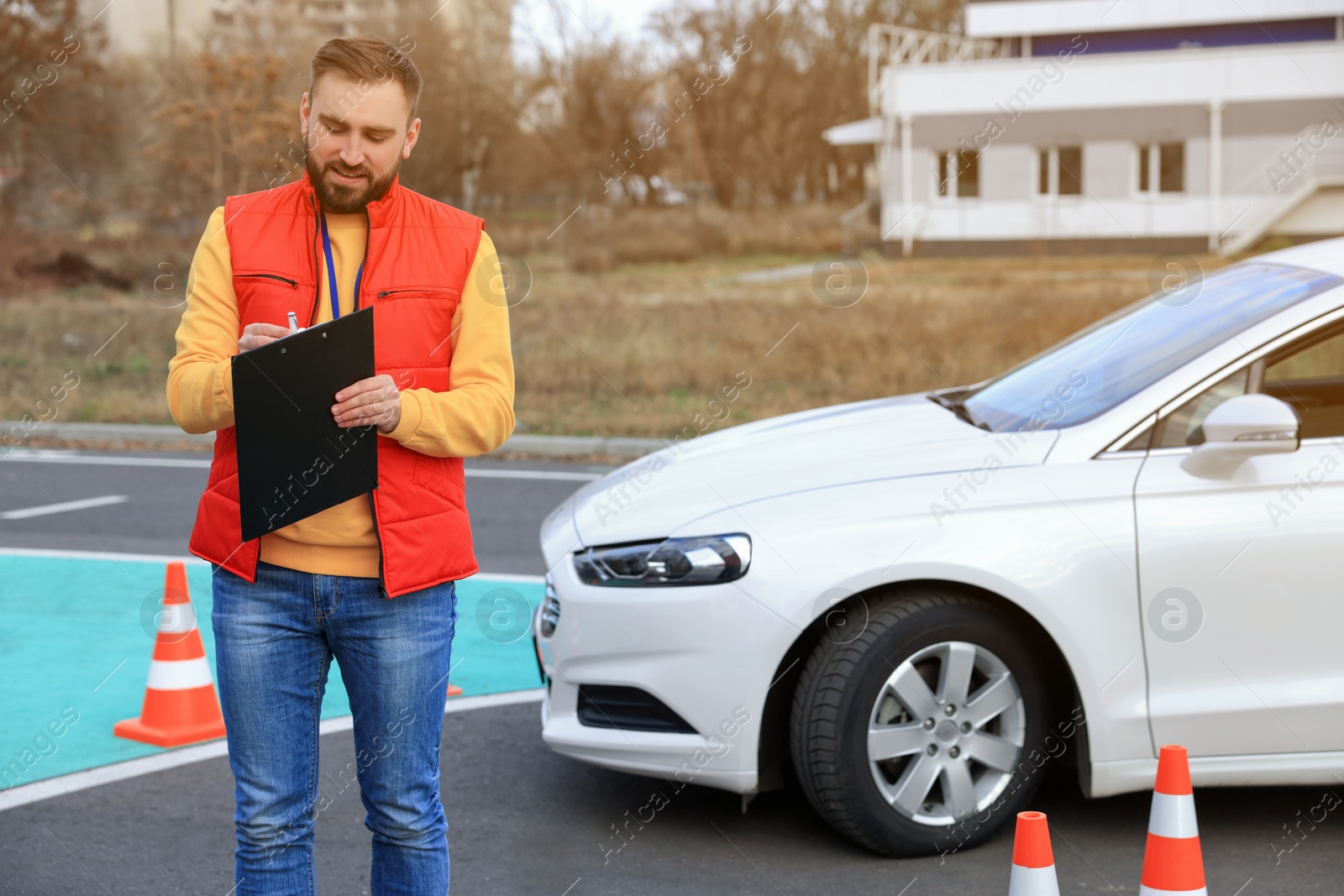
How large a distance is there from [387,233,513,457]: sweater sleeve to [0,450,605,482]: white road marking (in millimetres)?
7467

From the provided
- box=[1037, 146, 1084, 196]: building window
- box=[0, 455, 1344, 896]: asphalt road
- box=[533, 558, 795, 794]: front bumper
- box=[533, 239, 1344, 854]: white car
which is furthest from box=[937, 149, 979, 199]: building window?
box=[533, 558, 795, 794]: front bumper

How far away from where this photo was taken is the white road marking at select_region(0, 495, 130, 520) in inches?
355

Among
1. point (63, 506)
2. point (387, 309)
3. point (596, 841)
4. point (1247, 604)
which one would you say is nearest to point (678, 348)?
point (63, 506)

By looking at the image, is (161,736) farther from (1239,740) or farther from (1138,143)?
(1138,143)

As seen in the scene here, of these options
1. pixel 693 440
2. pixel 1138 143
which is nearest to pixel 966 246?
pixel 1138 143

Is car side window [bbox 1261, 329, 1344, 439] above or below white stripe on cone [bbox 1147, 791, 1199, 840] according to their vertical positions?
above

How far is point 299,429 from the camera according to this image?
244cm

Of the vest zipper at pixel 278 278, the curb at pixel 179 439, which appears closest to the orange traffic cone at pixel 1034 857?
the vest zipper at pixel 278 278

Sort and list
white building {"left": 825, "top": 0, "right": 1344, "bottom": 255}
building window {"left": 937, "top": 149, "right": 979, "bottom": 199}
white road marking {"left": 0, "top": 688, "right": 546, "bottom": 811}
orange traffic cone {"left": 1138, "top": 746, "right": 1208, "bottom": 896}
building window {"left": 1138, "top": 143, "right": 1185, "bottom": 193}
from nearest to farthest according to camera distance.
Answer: orange traffic cone {"left": 1138, "top": 746, "right": 1208, "bottom": 896}, white road marking {"left": 0, "top": 688, "right": 546, "bottom": 811}, white building {"left": 825, "top": 0, "right": 1344, "bottom": 255}, building window {"left": 1138, "top": 143, "right": 1185, "bottom": 193}, building window {"left": 937, "top": 149, "right": 979, "bottom": 199}

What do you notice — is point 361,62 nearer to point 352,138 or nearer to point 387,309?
point 352,138

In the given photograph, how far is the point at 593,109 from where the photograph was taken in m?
43.4

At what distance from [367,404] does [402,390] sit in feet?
0.37

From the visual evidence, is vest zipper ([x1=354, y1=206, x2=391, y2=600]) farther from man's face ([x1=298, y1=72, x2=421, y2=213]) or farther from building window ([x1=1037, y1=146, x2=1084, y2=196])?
building window ([x1=1037, y1=146, x2=1084, y2=196])

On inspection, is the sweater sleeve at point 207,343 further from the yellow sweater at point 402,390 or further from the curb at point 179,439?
the curb at point 179,439
